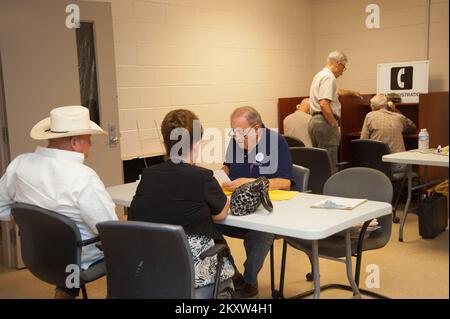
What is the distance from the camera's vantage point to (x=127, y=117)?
178 inches

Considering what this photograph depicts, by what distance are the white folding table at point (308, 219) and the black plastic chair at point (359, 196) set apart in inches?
5.1

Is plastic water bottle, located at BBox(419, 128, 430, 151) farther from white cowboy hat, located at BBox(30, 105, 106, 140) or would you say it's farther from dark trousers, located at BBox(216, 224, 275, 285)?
white cowboy hat, located at BBox(30, 105, 106, 140)

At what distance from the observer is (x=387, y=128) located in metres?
4.90

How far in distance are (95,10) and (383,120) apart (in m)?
2.86

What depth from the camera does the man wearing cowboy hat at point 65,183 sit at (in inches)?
89.7

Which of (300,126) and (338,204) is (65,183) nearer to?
(338,204)

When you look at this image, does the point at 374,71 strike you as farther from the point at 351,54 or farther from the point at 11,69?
the point at 11,69

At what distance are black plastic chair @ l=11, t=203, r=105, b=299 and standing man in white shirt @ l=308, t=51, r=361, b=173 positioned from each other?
9.31ft

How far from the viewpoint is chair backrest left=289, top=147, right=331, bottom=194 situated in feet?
12.5

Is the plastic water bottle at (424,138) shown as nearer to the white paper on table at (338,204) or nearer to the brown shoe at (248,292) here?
the white paper on table at (338,204)

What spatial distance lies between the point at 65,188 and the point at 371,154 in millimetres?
3207

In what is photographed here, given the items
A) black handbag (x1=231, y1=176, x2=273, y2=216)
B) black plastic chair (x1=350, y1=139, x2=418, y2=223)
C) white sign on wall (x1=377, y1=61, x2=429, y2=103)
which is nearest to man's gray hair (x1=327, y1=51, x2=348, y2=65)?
black plastic chair (x1=350, y1=139, x2=418, y2=223)

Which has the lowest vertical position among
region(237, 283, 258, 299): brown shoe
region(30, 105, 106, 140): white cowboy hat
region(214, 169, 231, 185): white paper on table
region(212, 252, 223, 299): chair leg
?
→ region(237, 283, 258, 299): brown shoe
